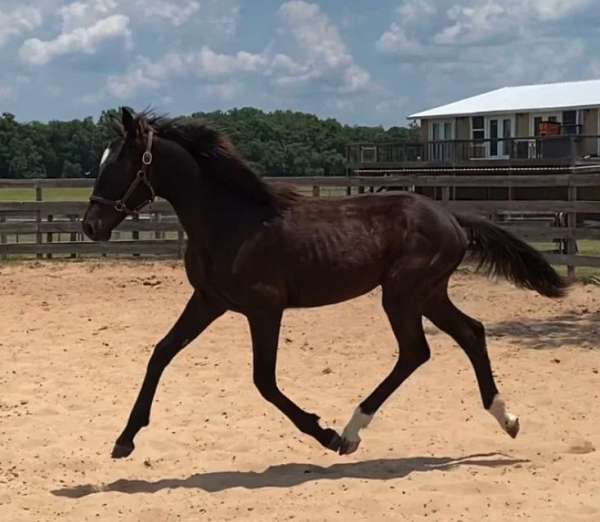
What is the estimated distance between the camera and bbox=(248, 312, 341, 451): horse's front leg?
525 centimetres

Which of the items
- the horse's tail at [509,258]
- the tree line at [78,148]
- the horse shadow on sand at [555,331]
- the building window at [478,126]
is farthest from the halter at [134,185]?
the building window at [478,126]

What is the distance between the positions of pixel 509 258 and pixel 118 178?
2.54 meters

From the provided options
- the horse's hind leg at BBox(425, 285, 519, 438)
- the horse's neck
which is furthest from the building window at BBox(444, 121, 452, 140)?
the horse's neck

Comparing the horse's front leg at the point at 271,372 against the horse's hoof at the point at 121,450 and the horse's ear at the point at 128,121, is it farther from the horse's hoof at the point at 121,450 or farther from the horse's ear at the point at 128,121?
the horse's ear at the point at 128,121

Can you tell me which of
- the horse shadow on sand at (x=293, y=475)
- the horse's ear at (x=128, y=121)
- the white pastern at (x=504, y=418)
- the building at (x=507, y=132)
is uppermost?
the building at (x=507, y=132)

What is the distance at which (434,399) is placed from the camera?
6938 millimetres

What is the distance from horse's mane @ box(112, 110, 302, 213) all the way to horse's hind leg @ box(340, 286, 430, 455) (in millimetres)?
867

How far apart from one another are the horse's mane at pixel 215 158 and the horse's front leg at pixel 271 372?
0.68 meters

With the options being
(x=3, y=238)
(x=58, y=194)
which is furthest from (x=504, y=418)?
(x=58, y=194)

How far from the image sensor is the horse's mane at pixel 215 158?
18.0ft

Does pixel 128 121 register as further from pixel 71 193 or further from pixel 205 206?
pixel 71 193

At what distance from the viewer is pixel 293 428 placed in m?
6.23

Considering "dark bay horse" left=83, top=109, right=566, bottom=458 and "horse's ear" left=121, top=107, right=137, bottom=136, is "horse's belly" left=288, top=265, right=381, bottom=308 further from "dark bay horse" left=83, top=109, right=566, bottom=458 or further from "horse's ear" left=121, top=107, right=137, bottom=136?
"horse's ear" left=121, top=107, right=137, bottom=136

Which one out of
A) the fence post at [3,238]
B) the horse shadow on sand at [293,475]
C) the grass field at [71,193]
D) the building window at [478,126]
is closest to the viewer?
the horse shadow on sand at [293,475]
